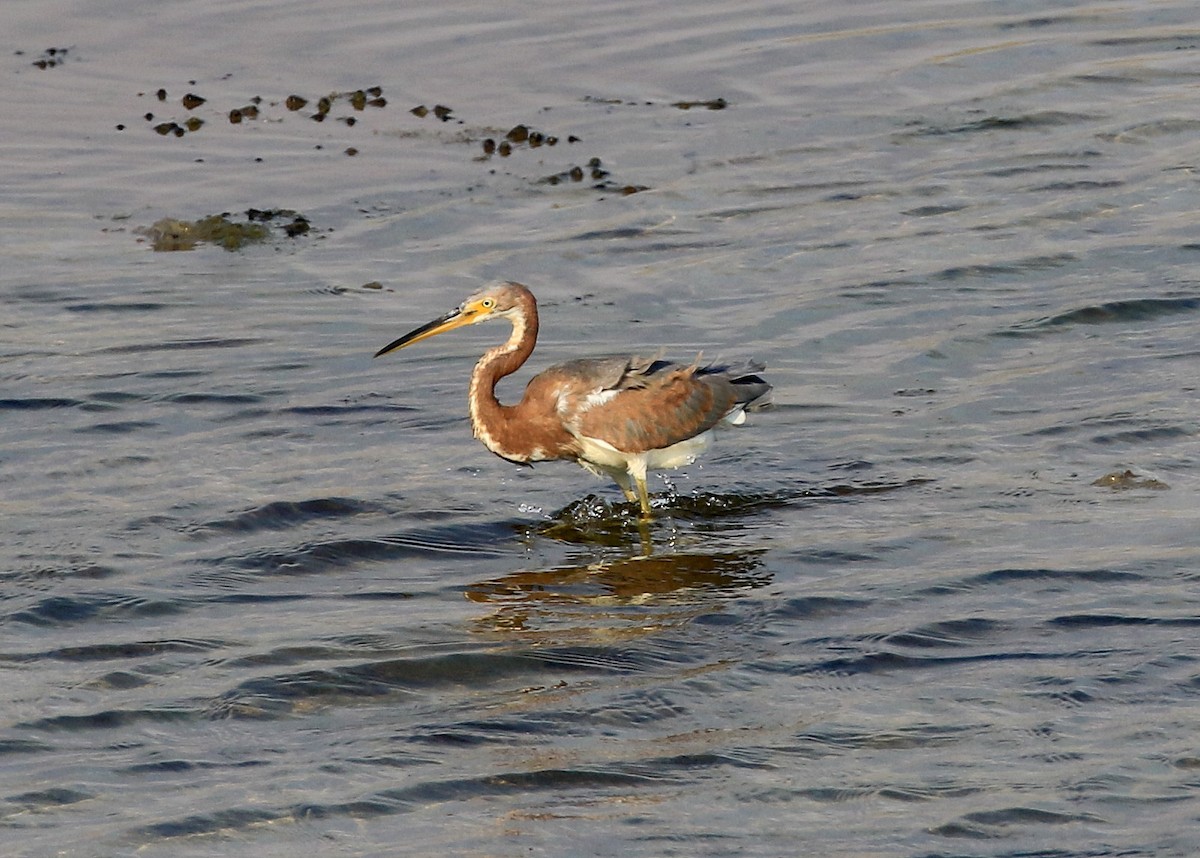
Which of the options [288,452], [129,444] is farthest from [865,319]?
[129,444]

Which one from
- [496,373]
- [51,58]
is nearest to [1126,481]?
[496,373]

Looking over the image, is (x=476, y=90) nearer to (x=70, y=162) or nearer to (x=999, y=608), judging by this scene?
(x=70, y=162)

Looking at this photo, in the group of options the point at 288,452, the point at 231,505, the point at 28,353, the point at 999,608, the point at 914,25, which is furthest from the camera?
the point at 914,25

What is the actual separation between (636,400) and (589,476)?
46.7 inches

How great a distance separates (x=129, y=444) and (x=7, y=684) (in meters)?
3.12

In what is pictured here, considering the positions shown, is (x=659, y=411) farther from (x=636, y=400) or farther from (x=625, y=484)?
(x=625, y=484)

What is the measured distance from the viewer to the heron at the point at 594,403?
943 centimetres

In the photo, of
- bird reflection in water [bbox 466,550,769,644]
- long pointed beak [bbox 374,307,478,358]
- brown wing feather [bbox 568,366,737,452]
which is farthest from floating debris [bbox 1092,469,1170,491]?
long pointed beak [bbox 374,307,478,358]

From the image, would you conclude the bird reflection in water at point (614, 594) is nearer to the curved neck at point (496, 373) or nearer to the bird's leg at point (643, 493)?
the bird's leg at point (643, 493)

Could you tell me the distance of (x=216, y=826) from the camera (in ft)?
19.6

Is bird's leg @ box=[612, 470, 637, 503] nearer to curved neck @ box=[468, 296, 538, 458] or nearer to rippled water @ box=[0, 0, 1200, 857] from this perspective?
rippled water @ box=[0, 0, 1200, 857]

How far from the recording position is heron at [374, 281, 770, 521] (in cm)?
943

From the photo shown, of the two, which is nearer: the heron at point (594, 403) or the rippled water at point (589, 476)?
the rippled water at point (589, 476)

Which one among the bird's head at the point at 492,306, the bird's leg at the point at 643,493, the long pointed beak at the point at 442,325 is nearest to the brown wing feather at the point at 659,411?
the bird's leg at the point at 643,493
